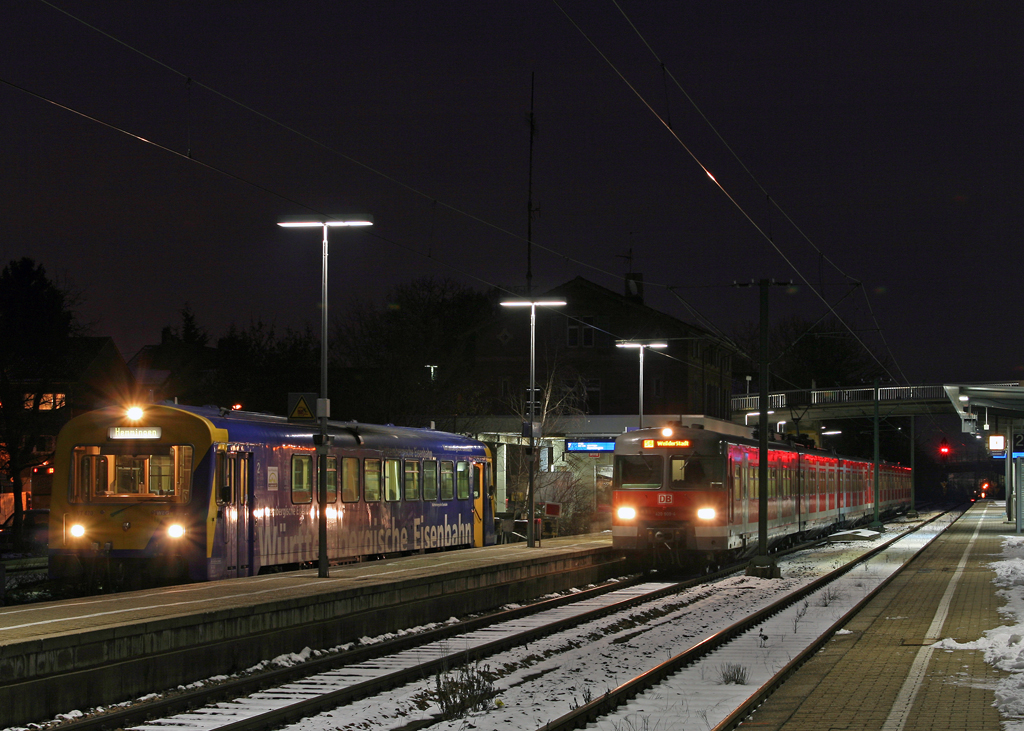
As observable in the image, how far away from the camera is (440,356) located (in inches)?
2494

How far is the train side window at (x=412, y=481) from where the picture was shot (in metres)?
24.7

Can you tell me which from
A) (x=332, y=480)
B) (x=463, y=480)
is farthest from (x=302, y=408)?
(x=463, y=480)

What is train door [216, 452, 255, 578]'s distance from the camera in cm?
1795

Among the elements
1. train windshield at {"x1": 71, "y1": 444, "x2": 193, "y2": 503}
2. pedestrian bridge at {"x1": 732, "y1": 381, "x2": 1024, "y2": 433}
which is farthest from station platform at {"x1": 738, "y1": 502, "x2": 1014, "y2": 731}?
pedestrian bridge at {"x1": 732, "y1": 381, "x2": 1024, "y2": 433}

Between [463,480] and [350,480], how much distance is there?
605cm

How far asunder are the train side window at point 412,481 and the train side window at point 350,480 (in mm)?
2274

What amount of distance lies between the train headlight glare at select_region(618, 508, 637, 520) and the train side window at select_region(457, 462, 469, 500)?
467 centimetres

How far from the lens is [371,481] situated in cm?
2306

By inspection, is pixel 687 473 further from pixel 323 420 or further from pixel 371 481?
pixel 323 420

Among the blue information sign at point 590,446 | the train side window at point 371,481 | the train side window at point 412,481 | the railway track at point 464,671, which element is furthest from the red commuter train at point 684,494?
the blue information sign at point 590,446

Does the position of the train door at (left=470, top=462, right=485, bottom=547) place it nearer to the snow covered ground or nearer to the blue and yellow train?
the blue and yellow train

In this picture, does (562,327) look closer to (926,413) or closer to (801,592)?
(926,413)

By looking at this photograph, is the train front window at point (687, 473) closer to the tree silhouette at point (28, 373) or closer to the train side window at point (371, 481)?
the train side window at point (371, 481)

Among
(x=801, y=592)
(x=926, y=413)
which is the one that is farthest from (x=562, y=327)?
(x=801, y=592)
